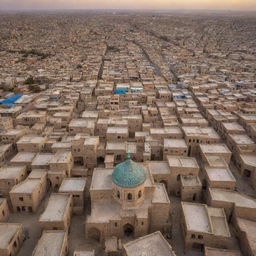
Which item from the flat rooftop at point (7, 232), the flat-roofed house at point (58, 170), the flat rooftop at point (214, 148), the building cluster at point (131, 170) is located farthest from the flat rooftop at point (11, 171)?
the flat rooftop at point (214, 148)

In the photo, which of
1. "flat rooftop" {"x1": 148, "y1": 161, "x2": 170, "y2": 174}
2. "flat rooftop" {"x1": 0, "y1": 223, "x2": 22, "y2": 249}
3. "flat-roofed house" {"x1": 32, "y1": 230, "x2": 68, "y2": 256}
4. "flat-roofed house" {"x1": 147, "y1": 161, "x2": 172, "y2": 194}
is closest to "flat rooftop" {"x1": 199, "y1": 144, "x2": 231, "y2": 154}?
"flat rooftop" {"x1": 148, "y1": 161, "x2": 170, "y2": 174}

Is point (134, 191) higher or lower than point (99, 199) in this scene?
higher

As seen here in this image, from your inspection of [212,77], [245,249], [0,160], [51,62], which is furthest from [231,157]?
[51,62]

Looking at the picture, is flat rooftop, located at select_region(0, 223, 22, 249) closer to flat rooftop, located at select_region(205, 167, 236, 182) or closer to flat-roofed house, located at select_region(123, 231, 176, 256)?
flat-roofed house, located at select_region(123, 231, 176, 256)

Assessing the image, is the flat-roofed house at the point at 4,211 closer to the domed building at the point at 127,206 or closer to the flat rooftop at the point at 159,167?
the domed building at the point at 127,206

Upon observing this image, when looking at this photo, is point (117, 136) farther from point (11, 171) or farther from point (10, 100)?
point (10, 100)

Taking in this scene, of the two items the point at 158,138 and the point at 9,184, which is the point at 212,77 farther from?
the point at 9,184

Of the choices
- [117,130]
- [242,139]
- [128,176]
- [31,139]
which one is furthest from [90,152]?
[242,139]
